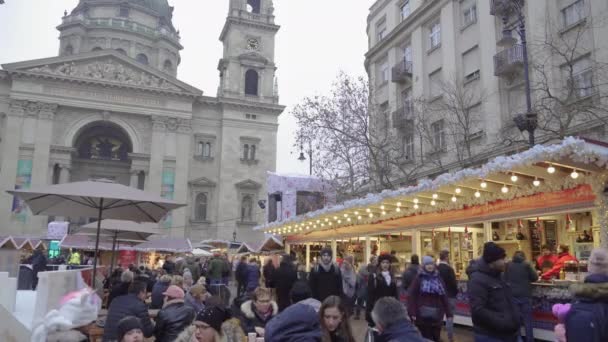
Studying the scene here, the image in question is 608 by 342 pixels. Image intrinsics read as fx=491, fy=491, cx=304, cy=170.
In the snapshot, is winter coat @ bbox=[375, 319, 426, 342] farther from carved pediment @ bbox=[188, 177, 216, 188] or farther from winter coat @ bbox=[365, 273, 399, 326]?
carved pediment @ bbox=[188, 177, 216, 188]

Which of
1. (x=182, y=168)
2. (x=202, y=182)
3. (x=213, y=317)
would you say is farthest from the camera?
(x=202, y=182)

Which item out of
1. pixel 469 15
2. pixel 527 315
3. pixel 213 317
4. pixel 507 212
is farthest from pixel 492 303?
pixel 469 15

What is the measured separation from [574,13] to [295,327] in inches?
771

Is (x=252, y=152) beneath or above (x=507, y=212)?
above

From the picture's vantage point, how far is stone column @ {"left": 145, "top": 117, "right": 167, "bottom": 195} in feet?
146

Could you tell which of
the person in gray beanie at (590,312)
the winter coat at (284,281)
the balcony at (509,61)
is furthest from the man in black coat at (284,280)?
the balcony at (509,61)

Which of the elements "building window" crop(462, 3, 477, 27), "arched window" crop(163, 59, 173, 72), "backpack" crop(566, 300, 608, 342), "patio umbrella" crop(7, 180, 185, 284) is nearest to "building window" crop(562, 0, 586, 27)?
"building window" crop(462, 3, 477, 27)

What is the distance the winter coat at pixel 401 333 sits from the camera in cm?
351

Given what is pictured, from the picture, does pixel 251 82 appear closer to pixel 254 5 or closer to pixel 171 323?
pixel 254 5

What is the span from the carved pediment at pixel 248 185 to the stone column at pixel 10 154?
19044 mm

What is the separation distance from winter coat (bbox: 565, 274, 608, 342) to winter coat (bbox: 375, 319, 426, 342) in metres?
1.13

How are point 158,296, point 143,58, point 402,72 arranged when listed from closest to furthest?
point 158,296 < point 402,72 < point 143,58

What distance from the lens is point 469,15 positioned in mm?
23906

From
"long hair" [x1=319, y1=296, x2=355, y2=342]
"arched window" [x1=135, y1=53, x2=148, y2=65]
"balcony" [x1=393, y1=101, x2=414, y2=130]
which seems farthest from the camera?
"arched window" [x1=135, y1=53, x2=148, y2=65]
